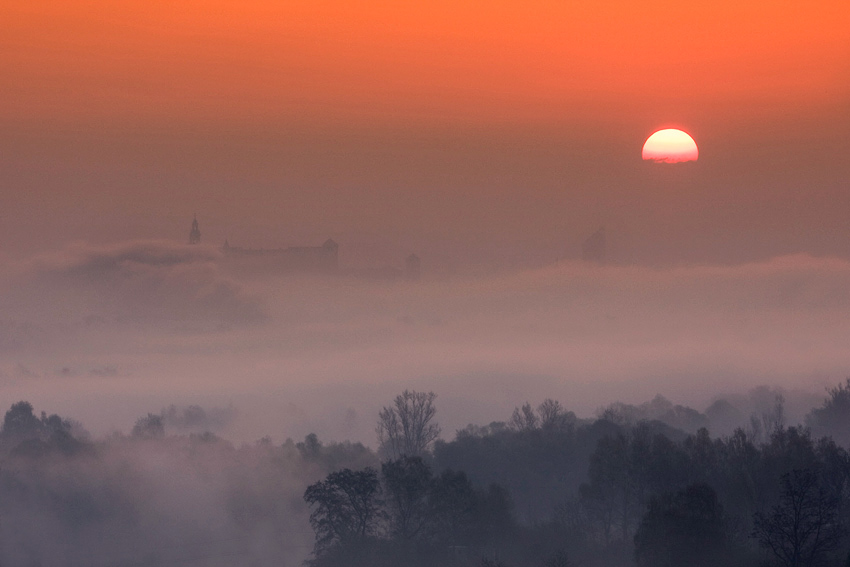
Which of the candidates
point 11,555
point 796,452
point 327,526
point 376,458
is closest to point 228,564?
point 327,526

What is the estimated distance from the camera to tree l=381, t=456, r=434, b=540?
96.4m

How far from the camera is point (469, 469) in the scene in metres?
126

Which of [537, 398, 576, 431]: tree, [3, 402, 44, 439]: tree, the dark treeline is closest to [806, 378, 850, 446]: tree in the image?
the dark treeline

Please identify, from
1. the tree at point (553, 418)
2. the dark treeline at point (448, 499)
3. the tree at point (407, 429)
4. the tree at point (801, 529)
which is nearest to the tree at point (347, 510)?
the dark treeline at point (448, 499)

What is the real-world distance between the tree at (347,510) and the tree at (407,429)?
4913 cm

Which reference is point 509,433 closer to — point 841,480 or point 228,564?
point 228,564

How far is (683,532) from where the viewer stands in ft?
274

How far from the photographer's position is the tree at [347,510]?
309ft

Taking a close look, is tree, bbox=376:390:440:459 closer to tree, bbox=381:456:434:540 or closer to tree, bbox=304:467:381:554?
tree, bbox=381:456:434:540

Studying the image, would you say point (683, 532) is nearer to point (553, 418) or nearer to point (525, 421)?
point (553, 418)

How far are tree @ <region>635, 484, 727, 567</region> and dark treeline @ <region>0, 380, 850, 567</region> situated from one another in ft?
0.45

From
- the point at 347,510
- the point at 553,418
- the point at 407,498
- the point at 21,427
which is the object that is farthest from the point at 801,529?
the point at 21,427

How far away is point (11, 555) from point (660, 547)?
232 ft

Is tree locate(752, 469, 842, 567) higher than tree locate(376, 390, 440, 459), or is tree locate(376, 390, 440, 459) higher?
tree locate(376, 390, 440, 459)
